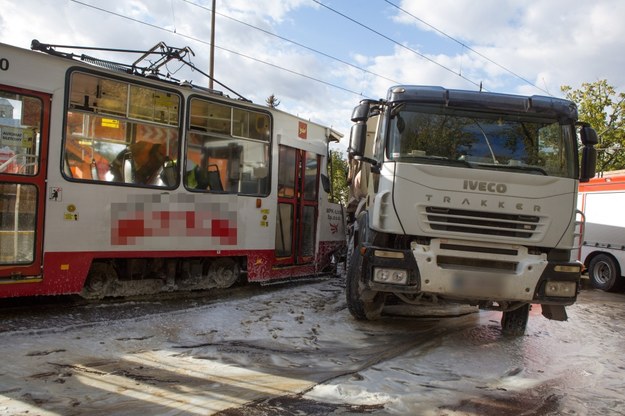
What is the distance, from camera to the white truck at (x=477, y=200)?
539 centimetres

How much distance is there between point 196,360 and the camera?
4738 millimetres

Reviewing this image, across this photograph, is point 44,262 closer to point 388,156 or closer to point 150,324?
point 150,324

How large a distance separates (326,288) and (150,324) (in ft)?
12.5

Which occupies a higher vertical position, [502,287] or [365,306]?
[502,287]

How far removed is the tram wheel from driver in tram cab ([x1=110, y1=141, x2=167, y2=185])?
5.98 ft

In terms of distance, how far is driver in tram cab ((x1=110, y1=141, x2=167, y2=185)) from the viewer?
6551 millimetres

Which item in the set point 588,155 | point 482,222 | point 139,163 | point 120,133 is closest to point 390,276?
point 482,222

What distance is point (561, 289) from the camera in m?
5.45

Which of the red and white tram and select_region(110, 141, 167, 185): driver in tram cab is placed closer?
the red and white tram

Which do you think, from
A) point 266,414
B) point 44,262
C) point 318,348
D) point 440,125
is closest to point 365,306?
point 318,348

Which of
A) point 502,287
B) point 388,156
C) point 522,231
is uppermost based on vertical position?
point 388,156

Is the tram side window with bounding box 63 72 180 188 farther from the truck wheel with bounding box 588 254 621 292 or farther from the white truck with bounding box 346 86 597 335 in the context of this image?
the truck wheel with bounding box 588 254 621 292

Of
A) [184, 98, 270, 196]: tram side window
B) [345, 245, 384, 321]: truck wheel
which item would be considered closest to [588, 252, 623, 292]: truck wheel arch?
[345, 245, 384, 321]: truck wheel

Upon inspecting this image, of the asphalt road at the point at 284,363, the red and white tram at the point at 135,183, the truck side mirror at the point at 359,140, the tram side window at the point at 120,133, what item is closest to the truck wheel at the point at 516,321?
the asphalt road at the point at 284,363
